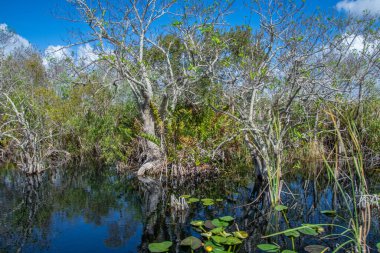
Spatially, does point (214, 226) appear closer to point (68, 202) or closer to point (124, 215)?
point (124, 215)

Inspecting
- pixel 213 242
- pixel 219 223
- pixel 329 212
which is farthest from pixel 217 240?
pixel 329 212

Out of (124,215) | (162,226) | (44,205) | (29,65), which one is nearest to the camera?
(162,226)

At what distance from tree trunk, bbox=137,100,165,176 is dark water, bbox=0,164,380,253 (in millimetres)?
554

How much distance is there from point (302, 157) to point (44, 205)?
757cm

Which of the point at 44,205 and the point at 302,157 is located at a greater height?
the point at 302,157

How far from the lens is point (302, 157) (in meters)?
10.5

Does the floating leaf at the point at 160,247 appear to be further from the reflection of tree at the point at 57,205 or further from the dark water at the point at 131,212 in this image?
the reflection of tree at the point at 57,205

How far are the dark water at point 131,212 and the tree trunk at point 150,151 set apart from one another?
554 mm

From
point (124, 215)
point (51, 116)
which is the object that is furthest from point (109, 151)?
point (124, 215)

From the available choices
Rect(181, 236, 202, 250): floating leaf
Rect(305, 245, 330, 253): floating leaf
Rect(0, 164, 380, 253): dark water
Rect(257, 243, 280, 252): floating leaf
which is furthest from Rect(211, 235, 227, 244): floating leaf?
Rect(305, 245, 330, 253): floating leaf

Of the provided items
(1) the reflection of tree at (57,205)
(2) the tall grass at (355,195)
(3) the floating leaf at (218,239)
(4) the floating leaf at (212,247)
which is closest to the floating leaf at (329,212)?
(2) the tall grass at (355,195)

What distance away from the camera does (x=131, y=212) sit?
7.23 metres

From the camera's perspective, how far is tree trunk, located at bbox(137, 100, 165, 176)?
1066cm

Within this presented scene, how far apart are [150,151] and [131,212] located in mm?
3862
